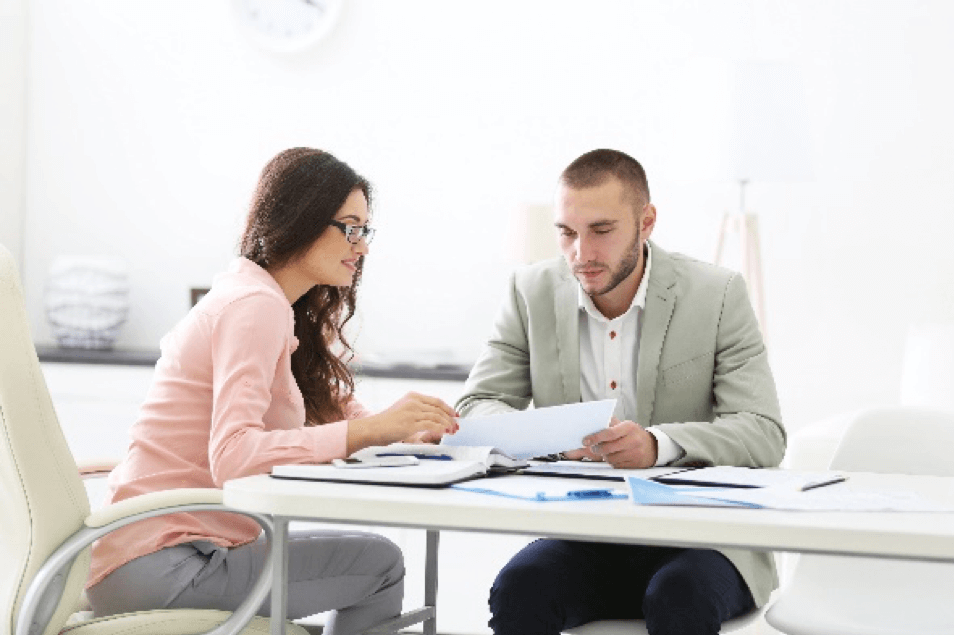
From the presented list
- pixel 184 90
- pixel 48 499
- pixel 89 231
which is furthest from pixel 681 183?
pixel 48 499

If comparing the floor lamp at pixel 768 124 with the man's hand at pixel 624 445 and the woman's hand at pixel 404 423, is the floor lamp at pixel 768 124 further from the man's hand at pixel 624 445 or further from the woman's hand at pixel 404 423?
the woman's hand at pixel 404 423

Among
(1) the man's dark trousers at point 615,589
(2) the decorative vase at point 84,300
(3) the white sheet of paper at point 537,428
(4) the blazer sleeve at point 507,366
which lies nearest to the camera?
(3) the white sheet of paper at point 537,428

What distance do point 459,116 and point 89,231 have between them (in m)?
1.31

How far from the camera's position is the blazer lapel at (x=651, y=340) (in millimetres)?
2537

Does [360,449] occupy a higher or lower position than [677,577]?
higher

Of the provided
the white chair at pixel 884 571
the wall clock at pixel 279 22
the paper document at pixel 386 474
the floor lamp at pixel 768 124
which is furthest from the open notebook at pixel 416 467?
the wall clock at pixel 279 22

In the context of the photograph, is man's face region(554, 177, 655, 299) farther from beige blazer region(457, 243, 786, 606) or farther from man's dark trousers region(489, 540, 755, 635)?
man's dark trousers region(489, 540, 755, 635)

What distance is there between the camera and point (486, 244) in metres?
4.62

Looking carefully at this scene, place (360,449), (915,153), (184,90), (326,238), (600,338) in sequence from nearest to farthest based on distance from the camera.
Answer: (360,449), (326,238), (600,338), (915,153), (184,90)

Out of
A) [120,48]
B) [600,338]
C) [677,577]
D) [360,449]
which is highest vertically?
[120,48]

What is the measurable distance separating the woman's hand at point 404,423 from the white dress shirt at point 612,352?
601 mm

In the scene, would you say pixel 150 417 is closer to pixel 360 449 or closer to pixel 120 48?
pixel 360 449

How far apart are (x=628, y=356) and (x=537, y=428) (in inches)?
25.2

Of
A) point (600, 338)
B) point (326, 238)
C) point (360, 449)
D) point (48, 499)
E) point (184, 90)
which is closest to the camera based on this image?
point (48, 499)
